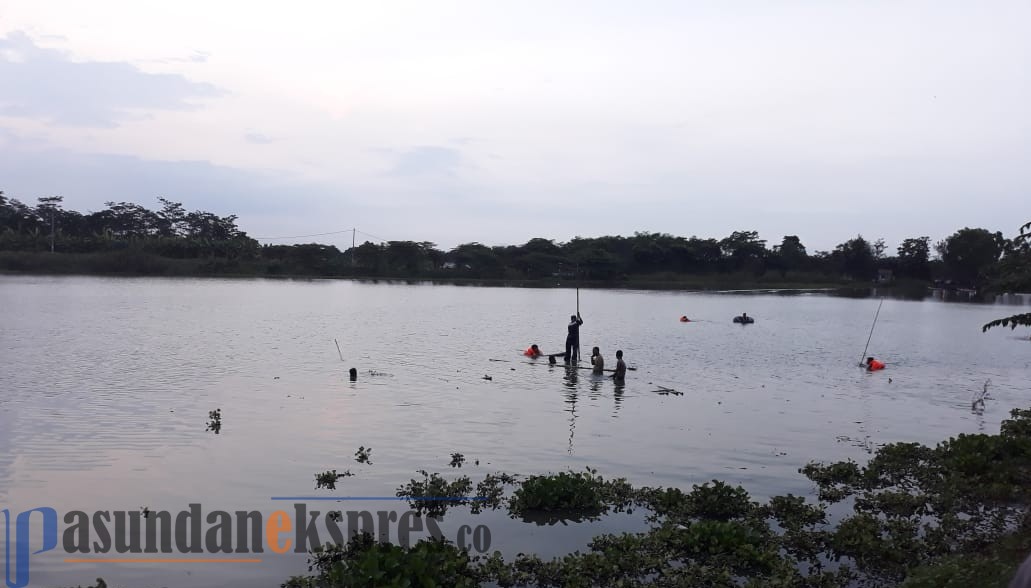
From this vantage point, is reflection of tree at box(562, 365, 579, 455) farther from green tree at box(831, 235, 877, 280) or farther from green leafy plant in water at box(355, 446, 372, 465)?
green tree at box(831, 235, 877, 280)

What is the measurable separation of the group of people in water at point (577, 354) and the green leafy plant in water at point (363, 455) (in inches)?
407

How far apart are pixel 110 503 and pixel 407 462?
4.86 m

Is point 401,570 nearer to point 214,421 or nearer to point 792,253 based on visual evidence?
point 214,421

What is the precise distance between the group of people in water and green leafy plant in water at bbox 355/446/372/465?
10.3 meters

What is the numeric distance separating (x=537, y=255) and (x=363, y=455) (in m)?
112

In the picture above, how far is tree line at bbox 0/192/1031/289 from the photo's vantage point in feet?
353

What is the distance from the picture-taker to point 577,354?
86.3 feet

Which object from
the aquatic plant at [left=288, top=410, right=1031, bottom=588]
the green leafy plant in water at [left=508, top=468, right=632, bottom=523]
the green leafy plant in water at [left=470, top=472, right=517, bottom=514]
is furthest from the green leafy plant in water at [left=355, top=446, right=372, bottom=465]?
the green leafy plant in water at [left=508, top=468, right=632, bottom=523]

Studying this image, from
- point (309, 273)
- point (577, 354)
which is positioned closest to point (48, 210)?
point (309, 273)

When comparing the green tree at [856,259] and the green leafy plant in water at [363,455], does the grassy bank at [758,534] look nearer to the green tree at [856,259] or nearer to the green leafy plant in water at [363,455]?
the green leafy plant in water at [363,455]

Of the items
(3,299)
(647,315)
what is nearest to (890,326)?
(647,315)

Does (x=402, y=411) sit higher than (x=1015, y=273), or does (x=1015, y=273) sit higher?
(x=1015, y=273)

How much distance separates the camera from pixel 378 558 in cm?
713

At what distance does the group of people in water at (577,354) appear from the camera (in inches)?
902
